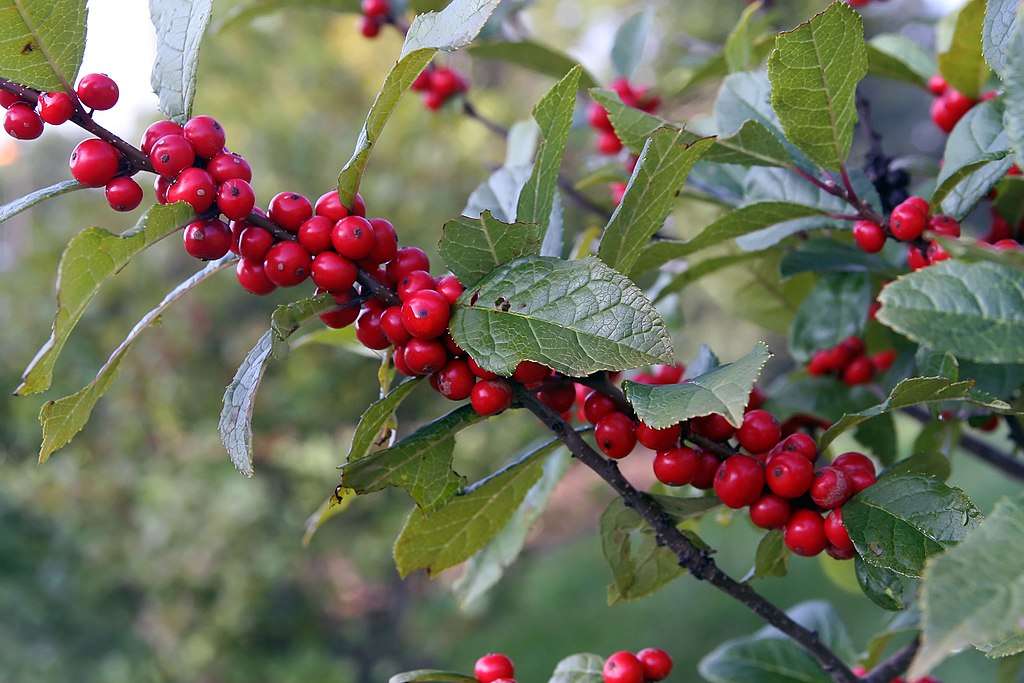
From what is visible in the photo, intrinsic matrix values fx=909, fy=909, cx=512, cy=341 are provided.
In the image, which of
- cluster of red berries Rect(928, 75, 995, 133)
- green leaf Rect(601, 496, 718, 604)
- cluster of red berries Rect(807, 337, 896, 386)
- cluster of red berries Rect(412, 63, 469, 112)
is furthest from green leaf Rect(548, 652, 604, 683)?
cluster of red berries Rect(412, 63, 469, 112)

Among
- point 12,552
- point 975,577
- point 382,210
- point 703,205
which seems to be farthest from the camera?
point 382,210

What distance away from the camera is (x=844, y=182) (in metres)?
1.19

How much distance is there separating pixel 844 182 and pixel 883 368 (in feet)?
2.11

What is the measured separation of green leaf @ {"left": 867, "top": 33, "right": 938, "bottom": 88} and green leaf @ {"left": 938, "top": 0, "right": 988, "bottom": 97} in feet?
0.44

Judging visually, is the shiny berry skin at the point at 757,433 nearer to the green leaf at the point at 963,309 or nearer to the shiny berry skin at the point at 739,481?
the shiny berry skin at the point at 739,481

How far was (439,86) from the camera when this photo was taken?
2.24m

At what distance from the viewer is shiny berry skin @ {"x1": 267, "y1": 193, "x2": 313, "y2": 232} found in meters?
1.02

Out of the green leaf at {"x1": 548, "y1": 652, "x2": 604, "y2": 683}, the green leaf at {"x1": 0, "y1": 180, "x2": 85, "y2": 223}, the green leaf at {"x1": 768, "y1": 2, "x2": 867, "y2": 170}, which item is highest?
the green leaf at {"x1": 768, "y1": 2, "x2": 867, "y2": 170}

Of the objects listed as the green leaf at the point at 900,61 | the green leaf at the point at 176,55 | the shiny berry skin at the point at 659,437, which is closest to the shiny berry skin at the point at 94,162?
the green leaf at the point at 176,55

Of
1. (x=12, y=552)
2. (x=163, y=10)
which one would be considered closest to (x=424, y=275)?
(x=163, y=10)

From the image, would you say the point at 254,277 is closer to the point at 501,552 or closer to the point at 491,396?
the point at 491,396

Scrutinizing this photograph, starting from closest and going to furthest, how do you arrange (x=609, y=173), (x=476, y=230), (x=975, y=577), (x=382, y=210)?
(x=975, y=577), (x=476, y=230), (x=609, y=173), (x=382, y=210)

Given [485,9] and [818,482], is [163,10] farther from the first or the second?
[818,482]

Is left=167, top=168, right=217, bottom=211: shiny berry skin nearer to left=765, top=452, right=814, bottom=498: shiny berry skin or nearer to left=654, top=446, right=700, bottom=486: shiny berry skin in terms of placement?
left=654, top=446, right=700, bottom=486: shiny berry skin
